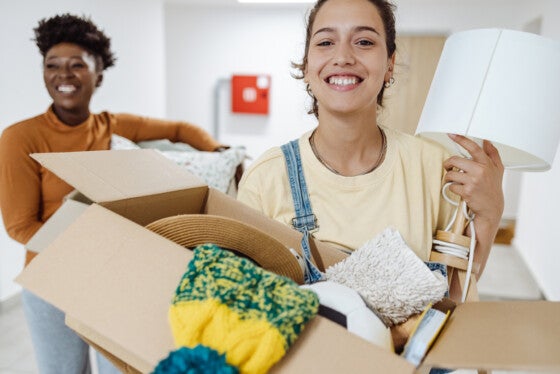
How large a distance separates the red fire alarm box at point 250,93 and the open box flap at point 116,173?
13.9 feet

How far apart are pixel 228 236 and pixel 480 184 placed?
0.52 meters

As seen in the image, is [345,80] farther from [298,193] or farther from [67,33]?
[67,33]

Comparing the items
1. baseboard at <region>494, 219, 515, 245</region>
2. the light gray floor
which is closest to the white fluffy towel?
the light gray floor

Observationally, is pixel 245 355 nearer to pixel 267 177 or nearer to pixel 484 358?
pixel 484 358

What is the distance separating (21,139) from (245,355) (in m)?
1.28

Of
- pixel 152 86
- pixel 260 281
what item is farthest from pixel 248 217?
pixel 152 86

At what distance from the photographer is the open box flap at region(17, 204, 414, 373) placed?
473 millimetres

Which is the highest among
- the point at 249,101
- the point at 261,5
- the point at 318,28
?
the point at 261,5

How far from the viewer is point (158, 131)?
194 centimetres

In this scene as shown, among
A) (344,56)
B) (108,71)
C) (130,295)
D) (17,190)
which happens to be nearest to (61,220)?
(130,295)

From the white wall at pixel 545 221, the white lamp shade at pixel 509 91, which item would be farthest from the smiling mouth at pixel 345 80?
the white wall at pixel 545 221

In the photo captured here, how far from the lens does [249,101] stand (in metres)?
5.05

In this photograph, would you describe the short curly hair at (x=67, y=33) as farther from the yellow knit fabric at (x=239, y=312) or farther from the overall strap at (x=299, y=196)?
the yellow knit fabric at (x=239, y=312)

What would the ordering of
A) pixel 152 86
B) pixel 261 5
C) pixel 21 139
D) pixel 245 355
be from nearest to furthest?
pixel 245 355
pixel 21 139
pixel 152 86
pixel 261 5
